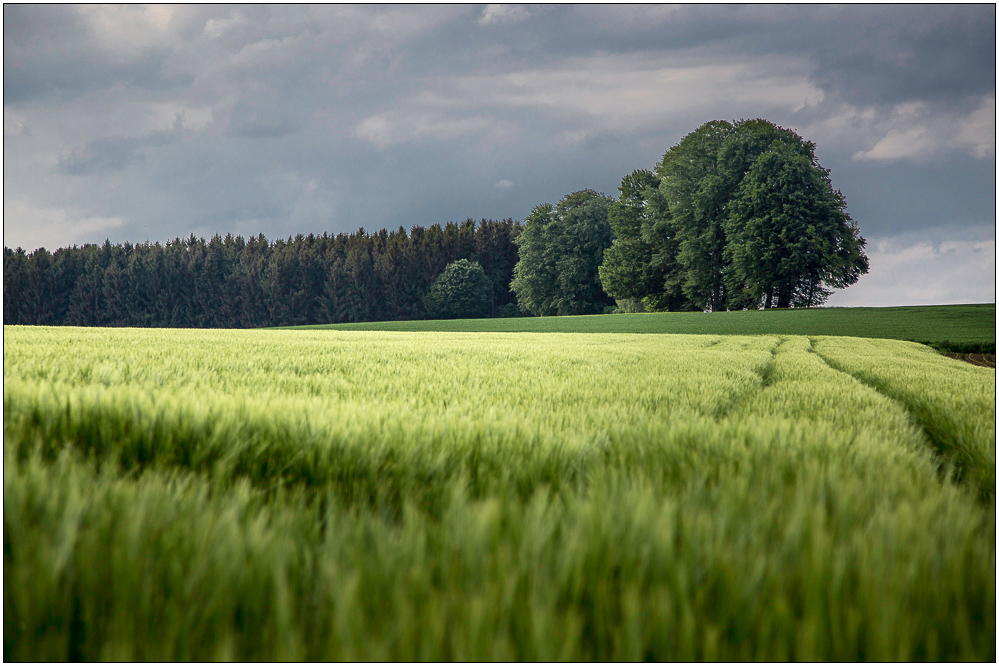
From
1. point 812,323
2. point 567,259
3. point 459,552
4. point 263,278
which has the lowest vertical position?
point 459,552

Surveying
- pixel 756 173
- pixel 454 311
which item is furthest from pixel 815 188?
pixel 454 311

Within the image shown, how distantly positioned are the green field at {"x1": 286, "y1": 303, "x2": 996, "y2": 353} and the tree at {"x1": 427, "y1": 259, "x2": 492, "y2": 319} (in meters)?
21.9

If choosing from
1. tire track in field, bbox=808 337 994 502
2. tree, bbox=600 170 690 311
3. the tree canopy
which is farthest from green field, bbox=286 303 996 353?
tire track in field, bbox=808 337 994 502

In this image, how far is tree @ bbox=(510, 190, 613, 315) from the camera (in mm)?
51156

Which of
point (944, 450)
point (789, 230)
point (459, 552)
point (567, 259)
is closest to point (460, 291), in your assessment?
point (567, 259)

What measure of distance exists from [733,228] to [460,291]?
31.1 meters

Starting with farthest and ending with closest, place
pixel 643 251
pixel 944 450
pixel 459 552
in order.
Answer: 1. pixel 643 251
2. pixel 944 450
3. pixel 459 552

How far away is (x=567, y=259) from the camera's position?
50.7m

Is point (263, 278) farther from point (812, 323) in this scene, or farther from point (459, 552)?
point (459, 552)

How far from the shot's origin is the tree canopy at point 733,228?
114ft

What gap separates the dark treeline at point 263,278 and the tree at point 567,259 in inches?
388

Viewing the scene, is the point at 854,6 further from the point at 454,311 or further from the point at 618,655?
the point at 454,311

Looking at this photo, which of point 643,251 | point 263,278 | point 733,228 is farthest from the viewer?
point 263,278

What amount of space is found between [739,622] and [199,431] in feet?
4.07
